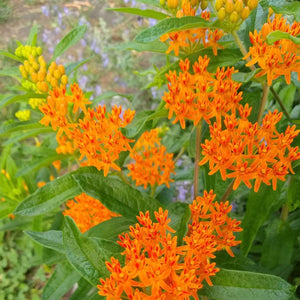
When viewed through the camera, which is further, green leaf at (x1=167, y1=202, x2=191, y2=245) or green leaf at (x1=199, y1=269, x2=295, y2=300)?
→ green leaf at (x1=167, y1=202, x2=191, y2=245)

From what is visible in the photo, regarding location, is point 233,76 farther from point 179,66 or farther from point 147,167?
point 147,167

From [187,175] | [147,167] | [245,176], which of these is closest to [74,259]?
[245,176]

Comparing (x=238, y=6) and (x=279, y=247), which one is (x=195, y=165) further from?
(x=279, y=247)

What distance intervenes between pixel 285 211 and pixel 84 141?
106cm

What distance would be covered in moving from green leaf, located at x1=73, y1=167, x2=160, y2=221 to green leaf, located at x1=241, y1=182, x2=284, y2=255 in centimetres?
33

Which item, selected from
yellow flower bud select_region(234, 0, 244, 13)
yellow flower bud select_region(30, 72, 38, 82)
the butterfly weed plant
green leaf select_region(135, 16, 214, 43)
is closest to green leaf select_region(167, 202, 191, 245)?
the butterfly weed plant

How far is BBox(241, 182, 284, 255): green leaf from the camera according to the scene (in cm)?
129

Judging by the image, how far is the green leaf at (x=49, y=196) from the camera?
4.26ft

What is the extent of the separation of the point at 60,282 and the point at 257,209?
0.86 m

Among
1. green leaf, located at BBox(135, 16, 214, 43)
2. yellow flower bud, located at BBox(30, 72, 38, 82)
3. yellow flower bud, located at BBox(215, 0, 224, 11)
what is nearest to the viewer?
green leaf, located at BBox(135, 16, 214, 43)

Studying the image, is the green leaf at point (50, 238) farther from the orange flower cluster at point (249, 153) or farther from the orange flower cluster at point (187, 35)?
the orange flower cluster at point (187, 35)

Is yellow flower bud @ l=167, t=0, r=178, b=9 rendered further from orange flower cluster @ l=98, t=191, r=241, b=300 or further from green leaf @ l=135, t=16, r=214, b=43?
orange flower cluster @ l=98, t=191, r=241, b=300

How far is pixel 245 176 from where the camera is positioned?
1084 millimetres

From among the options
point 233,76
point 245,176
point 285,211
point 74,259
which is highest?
point 233,76
